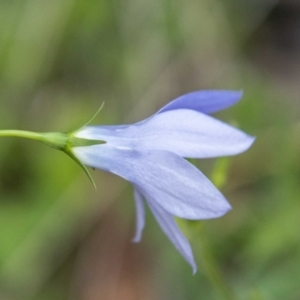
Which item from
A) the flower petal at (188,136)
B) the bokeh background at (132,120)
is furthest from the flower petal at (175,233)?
the bokeh background at (132,120)

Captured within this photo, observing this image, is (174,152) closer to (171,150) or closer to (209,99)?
(171,150)

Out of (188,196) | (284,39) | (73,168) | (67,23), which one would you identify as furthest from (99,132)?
(284,39)

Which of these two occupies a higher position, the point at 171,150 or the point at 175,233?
the point at 171,150

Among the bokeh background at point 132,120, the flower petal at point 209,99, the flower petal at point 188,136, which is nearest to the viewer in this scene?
the flower petal at point 188,136

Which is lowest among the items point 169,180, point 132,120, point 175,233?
point 132,120

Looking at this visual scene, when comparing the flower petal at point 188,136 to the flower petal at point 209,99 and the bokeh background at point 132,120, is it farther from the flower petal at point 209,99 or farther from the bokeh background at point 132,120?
the bokeh background at point 132,120

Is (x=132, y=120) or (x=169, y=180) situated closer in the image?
(x=169, y=180)

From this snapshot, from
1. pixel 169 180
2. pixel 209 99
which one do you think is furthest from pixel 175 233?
pixel 209 99
